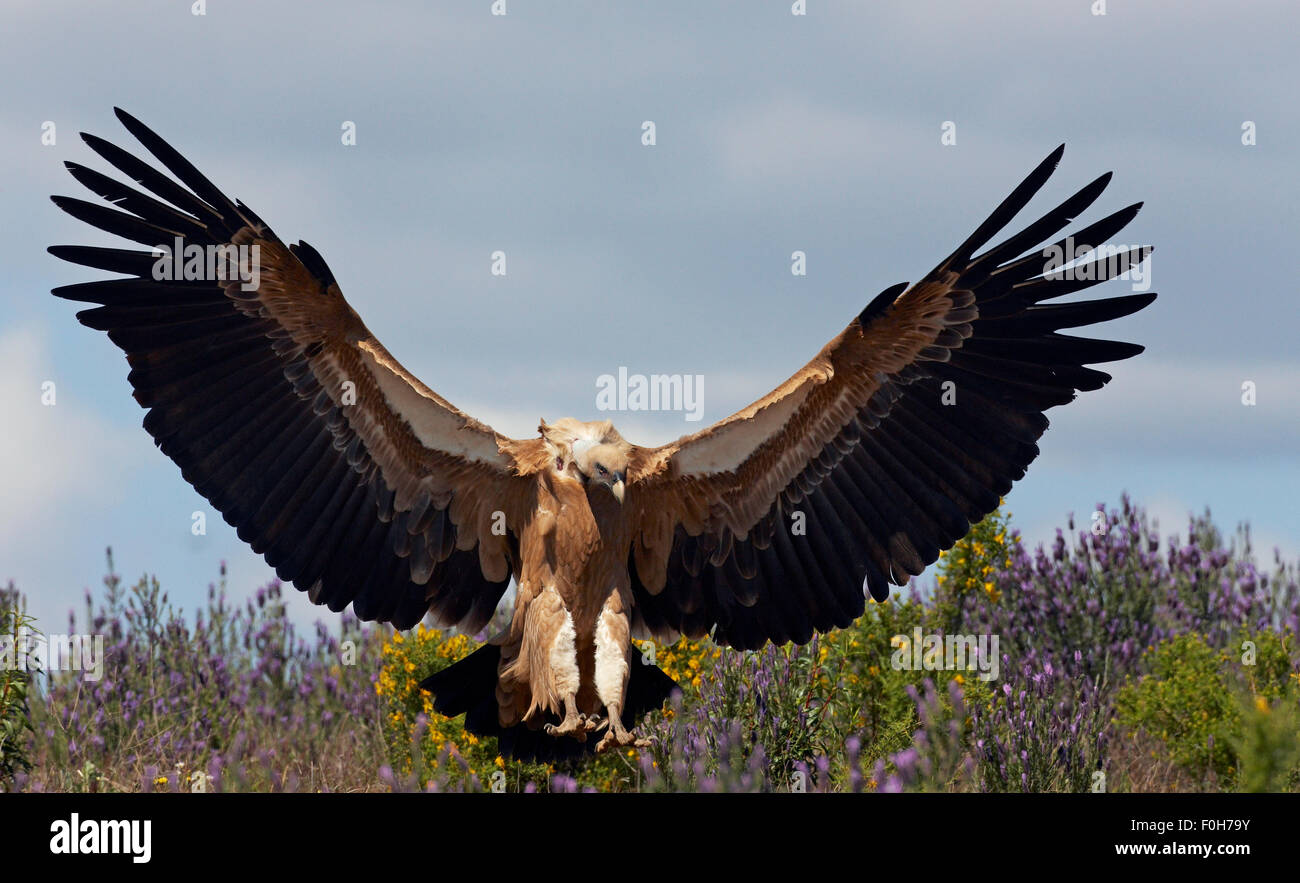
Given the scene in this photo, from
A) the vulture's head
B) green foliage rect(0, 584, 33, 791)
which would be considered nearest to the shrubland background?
green foliage rect(0, 584, 33, 791)

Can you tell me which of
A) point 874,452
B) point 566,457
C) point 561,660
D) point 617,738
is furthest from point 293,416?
point 874,452

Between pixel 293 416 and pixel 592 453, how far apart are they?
1.61 meters

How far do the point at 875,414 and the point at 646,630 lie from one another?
5.44 feet

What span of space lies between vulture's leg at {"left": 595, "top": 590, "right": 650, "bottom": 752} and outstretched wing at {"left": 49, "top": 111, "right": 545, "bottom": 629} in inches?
29.7

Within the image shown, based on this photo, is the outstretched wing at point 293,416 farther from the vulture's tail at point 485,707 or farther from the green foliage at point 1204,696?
the green foliage at point 1204,696

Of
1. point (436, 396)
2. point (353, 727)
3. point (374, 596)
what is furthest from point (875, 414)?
point (353, 727)

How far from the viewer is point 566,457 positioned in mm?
6723

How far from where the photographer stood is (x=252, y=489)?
7.22m

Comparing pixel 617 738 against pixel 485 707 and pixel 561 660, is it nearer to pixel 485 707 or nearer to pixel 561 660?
pixel 561 660

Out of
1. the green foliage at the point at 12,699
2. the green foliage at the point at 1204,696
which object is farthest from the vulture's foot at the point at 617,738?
the green foliage at the point at 1204,696

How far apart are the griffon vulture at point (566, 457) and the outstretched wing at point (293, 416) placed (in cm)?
1

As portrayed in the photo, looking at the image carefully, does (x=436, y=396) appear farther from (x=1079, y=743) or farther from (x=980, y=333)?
(x=1079, y=743)

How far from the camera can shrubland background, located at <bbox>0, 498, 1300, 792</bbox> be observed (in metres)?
7.83

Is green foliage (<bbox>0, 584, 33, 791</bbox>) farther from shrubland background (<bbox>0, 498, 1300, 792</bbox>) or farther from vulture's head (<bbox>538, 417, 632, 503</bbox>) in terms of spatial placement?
vulture's head (<bbox>538, 417, 632, 503</bbox>)
